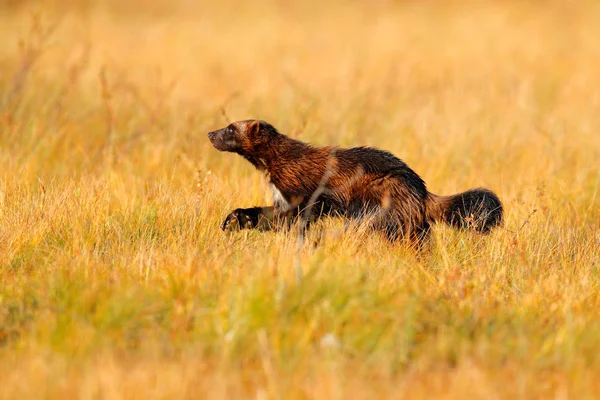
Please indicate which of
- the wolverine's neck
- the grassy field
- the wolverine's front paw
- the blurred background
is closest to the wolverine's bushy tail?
the grassy field

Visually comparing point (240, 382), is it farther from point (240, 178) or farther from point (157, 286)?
point (240, 178)

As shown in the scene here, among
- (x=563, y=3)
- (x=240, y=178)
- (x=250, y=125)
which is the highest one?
(x=563, y=3)

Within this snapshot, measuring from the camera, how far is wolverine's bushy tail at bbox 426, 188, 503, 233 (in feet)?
18.6

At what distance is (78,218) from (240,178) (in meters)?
2.43

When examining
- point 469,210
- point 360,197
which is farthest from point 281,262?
point 469,210

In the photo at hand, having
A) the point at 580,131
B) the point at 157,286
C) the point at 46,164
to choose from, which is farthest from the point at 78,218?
the point at 580,131

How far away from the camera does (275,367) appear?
378 centimetres

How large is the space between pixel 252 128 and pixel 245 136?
97 mm

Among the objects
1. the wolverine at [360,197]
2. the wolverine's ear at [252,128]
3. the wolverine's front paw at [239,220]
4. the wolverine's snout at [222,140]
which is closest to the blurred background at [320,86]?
the wolverine's snout at [222,140]

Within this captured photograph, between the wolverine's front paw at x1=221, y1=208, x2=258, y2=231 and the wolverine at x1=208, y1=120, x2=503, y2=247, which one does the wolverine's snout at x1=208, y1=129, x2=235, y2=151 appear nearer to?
the wolverine at x1=208, y1=120, x2=503, y2=247

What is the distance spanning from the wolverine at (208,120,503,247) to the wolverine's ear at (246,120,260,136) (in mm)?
214

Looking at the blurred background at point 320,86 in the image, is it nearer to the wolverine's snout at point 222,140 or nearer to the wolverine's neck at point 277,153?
the wolverine's snout at point 222,140

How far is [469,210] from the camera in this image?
5.79 meters

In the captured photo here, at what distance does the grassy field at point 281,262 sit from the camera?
378 centimetres
